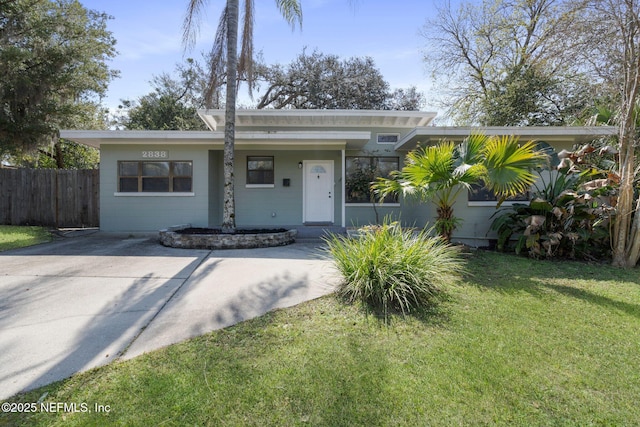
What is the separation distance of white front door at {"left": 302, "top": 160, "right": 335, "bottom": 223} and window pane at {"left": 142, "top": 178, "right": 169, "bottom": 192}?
454 cm

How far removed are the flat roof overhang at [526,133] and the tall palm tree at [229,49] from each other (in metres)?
4.76

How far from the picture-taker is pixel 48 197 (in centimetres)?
1137

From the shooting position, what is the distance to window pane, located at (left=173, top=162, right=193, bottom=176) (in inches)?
390

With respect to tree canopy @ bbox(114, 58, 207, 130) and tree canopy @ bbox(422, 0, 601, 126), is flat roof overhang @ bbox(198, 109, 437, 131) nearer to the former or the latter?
tree canopy @ bbox(422, 0, 601, 126)

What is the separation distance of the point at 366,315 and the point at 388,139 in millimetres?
8461

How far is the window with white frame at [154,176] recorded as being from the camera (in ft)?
32.5

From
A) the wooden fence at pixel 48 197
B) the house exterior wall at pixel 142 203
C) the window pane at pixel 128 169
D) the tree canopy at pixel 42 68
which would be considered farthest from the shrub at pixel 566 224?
the tree canopy at pixel 42 68

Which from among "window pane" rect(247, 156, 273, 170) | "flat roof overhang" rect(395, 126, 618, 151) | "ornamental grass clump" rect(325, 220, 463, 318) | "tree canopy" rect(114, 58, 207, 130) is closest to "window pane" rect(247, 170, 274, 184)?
"window pane" rect(247, 156, 273, 170)

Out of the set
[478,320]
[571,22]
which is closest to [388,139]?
[571,22]

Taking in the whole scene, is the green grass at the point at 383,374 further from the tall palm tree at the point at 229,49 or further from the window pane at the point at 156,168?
the window pane at the point at 156,168

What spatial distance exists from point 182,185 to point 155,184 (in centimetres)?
89

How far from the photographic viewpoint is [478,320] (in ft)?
11.6

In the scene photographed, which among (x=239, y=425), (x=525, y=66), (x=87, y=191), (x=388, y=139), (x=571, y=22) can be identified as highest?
(x=525, y=66)

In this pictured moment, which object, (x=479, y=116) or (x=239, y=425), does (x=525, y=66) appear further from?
(x=239, y=425)
